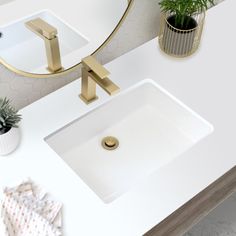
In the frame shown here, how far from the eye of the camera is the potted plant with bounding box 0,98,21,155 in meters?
1.14

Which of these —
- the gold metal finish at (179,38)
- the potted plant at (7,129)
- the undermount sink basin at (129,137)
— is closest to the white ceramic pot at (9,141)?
the potted plant at (7,129)

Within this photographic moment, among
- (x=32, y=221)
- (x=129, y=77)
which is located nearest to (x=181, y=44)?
(x=129, y=77)

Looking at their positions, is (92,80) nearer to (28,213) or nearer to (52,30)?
(52,30)

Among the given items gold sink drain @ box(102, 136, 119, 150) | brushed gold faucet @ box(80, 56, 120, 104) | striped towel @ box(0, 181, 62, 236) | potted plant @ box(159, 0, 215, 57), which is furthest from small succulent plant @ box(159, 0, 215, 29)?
striped towel @ box(0, 181, 62, 236)

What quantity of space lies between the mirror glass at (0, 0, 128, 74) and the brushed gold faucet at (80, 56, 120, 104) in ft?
0.30

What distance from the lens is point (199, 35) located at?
1.56 metres

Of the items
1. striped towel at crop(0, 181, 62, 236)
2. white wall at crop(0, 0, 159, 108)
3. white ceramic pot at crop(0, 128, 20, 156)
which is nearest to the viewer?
striped towel at crop(0, 181, 62, 236)

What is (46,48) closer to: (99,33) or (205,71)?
(99,33)

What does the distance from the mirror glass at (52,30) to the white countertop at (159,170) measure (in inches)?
5.5

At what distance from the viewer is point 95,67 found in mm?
1253

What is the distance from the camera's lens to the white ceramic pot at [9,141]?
3.80 ft

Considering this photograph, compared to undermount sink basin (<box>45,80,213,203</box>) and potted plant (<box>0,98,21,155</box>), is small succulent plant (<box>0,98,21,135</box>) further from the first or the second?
undermount sink basin (<box>45,80,213,203</box>)

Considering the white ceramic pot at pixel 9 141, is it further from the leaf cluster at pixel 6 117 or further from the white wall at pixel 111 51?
the white wall at pixel 111 51

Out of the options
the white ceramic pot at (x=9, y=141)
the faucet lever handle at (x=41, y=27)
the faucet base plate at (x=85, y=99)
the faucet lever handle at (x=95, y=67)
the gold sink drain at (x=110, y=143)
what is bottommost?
the gold sink drain at (x=110, y=143)
